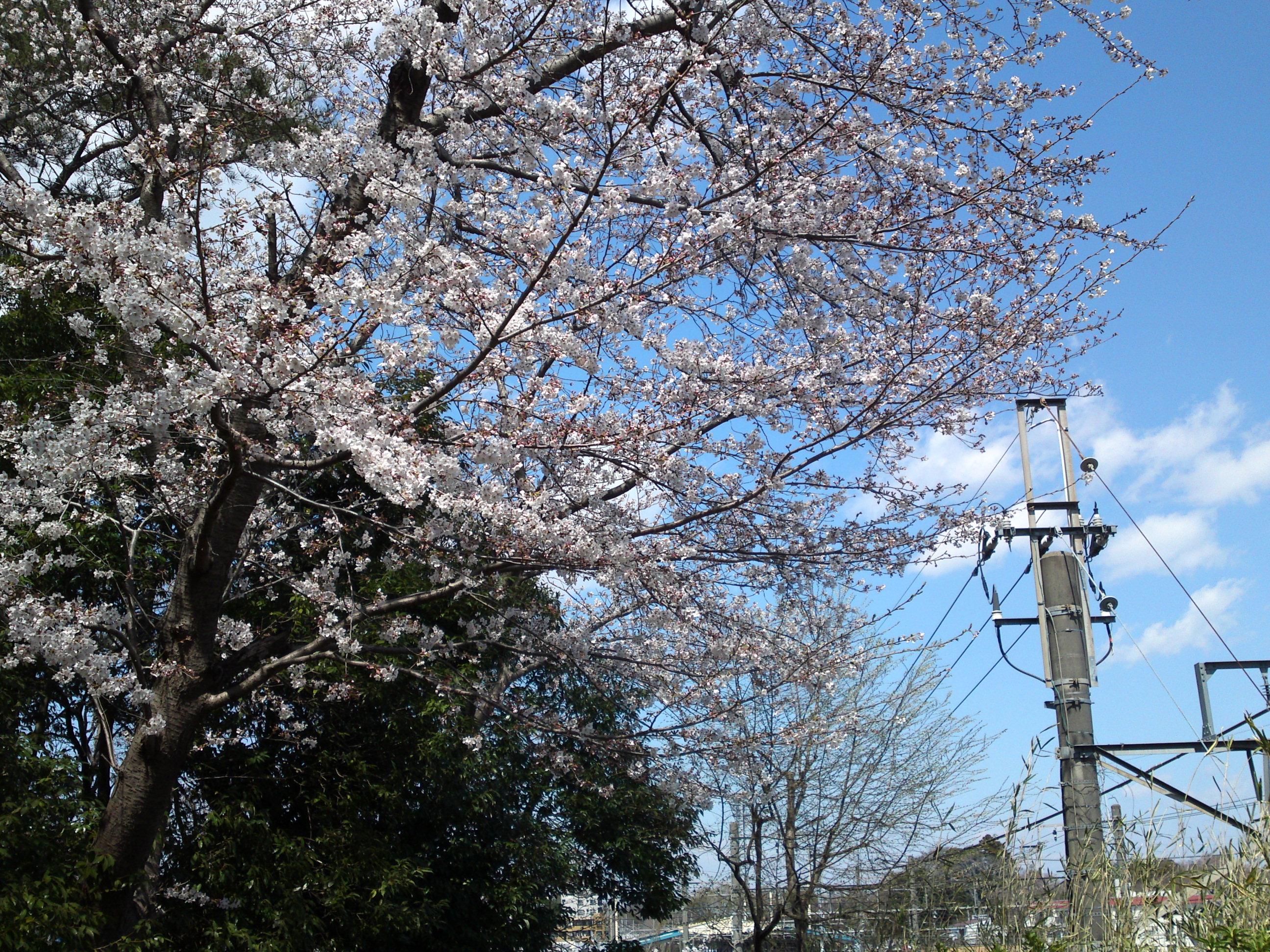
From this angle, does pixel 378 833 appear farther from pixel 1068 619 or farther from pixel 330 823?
pixel 1068 619

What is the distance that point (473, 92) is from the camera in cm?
486

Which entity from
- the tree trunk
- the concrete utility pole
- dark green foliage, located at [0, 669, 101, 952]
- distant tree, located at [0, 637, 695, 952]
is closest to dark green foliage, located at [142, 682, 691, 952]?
distant tree, located at [0, 637, 695, 952]

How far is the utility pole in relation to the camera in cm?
705

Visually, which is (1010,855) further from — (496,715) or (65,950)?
(496,715)

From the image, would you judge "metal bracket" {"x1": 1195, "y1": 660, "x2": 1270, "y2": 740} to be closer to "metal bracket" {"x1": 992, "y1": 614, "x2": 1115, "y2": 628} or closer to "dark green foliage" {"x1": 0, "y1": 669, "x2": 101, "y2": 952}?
"metal bracket" {"x1": 992, "y1": 614, "x2": 1115, "y2": 628}

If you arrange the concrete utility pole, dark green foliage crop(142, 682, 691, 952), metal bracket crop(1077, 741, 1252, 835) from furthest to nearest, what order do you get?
1. the concrete utility pole
2. dark green foliage crop(142, 682, 691, 952)
3. metal bracket crop(1077, 741, 1252, 835)

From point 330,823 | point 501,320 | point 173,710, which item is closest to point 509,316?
Answer: point 501,320

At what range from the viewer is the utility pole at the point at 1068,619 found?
705cm

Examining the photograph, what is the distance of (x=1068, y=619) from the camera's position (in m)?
7.98

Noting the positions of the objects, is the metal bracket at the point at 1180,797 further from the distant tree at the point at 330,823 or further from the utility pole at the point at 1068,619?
the distant tree at the point at 330,823

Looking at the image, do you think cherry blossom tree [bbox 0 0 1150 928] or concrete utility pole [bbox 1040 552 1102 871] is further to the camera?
concrete utility pole [bbox 1040 552 1102 871]

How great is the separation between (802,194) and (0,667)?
5801 millimetres

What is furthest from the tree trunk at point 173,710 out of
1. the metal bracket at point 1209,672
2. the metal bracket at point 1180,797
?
the metal bracket at point 1209,672

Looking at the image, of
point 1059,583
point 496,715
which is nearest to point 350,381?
point 496,715
